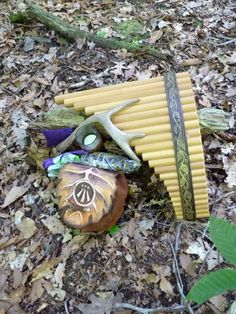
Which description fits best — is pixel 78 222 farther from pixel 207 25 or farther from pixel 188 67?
pixel 207 25

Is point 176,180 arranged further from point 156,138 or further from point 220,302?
point 220,302

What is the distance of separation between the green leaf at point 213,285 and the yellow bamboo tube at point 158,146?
0.69 meters

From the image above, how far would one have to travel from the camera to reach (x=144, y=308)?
85.0 inches

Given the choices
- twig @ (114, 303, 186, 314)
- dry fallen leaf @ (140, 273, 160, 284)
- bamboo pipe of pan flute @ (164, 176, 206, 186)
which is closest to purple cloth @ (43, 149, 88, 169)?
bamboo pipe of pan flute @ (164, 176, 206, 186)

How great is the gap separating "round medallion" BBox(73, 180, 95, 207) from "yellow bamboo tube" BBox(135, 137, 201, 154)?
12.3 inches

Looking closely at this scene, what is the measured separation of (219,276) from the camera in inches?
68.9

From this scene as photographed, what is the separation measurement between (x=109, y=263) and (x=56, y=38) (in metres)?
2.29

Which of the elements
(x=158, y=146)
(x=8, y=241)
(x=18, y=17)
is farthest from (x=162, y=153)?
(x=18, y=17)

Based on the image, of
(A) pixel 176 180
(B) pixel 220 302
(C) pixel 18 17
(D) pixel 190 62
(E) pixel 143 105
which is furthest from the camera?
(C) pixel 18 17

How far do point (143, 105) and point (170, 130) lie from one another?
0.22m

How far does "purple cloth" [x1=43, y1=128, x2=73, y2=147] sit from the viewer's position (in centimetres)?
257

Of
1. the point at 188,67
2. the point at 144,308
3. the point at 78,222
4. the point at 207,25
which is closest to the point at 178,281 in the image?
the point at 144,308

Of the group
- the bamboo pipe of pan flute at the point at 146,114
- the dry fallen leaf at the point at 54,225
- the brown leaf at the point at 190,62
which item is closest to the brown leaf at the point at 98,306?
the dry fallen leaf at the point at 54,225

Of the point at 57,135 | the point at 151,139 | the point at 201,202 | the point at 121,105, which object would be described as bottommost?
the point at 201,202
